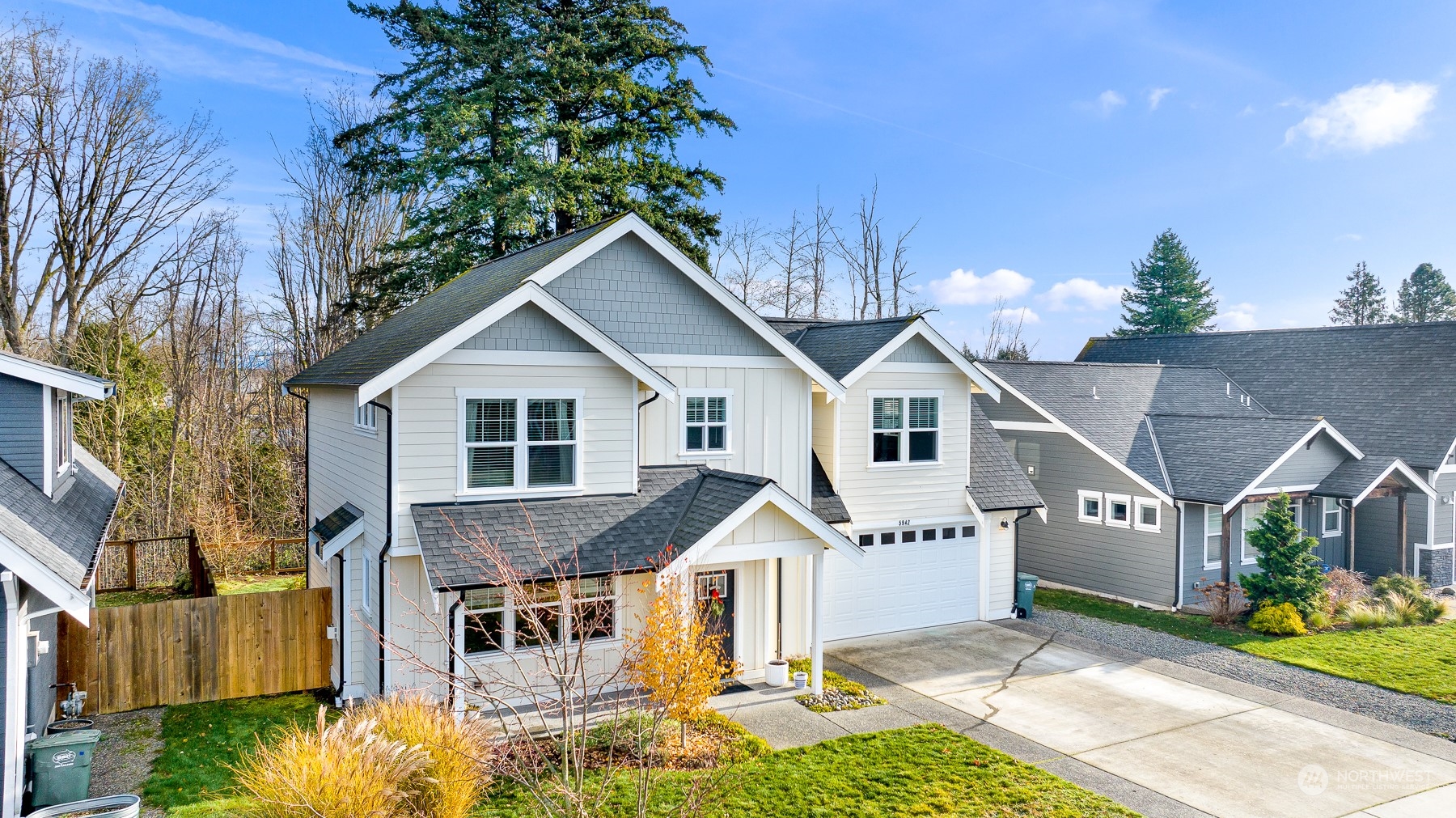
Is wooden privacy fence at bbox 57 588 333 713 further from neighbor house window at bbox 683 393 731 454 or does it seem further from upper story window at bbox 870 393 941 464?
upper story window at bbox 870 393 941 464

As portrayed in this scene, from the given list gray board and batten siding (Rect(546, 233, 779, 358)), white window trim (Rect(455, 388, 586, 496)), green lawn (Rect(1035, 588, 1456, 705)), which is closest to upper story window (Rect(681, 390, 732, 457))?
gray board and batten siding (Rect(546, 233, 779, 358))

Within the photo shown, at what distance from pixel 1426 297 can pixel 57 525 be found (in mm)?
83506

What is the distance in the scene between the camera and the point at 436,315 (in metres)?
14.9

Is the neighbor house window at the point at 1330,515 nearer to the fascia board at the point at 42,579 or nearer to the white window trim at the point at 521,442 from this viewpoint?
the white window trim at the point at 521,442

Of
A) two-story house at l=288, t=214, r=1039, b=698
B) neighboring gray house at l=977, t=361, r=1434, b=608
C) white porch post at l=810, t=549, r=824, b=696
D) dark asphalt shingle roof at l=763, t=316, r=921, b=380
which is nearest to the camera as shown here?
two-story house at l=288, t=214, r=1039, b=698

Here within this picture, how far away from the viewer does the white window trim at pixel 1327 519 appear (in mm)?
21656

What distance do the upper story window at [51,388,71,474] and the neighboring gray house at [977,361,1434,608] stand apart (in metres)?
18.9

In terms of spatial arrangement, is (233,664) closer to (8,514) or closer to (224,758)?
(224,758)

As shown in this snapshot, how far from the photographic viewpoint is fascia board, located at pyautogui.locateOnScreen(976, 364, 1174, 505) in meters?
19.4

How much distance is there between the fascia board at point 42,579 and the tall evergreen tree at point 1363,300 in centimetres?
8142

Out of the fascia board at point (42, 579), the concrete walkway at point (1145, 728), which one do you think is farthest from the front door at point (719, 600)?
the fascia board at point (42, 579)

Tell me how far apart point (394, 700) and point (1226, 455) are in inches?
748

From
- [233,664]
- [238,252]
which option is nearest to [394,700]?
[233,664]

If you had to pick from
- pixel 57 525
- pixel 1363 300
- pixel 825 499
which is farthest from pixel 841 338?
pixel 1363 300
